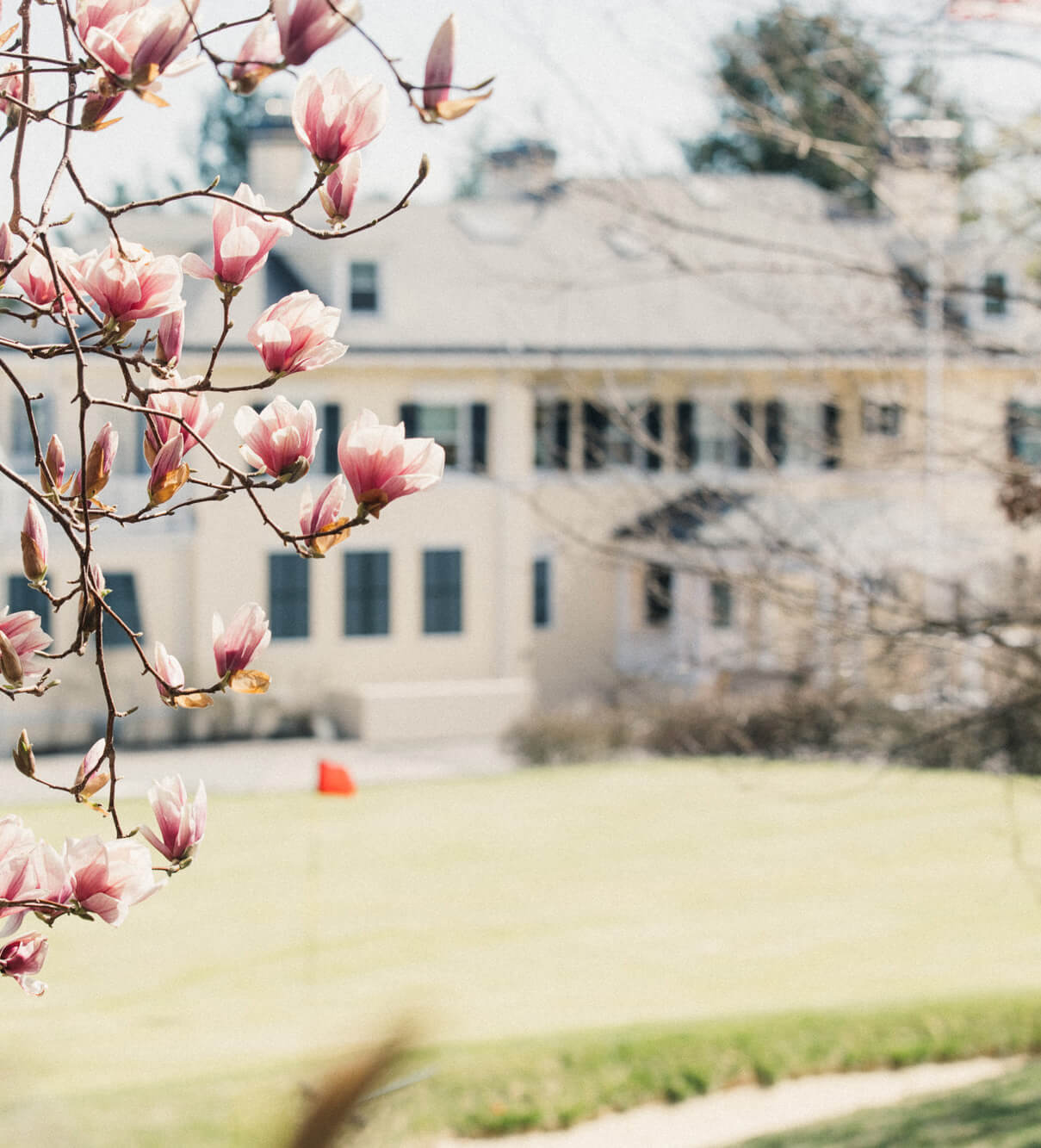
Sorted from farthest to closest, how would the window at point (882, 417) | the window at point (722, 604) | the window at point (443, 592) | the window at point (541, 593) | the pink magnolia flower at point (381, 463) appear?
1. the window at point (541, 593)
2. the window at point (722, 604)
3. the window at point (443, 592)
4. the window at point (882, 417)
5. the pink magnolia flower at point (381, 463)

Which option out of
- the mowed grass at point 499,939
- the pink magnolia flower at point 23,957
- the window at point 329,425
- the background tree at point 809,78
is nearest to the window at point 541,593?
the window at point 329,425

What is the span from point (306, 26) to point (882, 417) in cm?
575

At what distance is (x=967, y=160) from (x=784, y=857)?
290 inches

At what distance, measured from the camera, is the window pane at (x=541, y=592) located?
69.9 ft

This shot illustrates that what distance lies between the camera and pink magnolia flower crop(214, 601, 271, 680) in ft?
4.75

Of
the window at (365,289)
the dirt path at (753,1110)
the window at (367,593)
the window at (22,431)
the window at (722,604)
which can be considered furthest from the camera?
the window at (722,604)

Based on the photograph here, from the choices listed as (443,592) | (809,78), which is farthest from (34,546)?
(443,592)

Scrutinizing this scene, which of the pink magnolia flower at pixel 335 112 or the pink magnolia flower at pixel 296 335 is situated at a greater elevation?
the pink magnolia flower at pixel 335 112

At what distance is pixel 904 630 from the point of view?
17.5 ft

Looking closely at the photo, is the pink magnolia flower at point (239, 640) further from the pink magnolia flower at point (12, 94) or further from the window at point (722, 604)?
the window at point (722, 604)

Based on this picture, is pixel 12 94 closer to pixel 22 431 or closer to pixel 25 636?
pixel 25 636

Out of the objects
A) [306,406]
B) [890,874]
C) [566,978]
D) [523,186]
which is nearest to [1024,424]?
[523,186]

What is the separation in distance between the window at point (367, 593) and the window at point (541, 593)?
2300 millimetres

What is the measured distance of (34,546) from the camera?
143 centimetres
